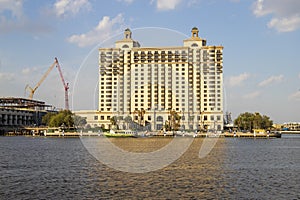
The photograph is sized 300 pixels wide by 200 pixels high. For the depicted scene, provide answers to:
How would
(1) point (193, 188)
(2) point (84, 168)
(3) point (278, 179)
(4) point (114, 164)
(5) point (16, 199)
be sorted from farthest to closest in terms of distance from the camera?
(4) point (114, 164) < (2) point (84, 168) < (3) point (278, 179) < (1) point (193, 188) < (5) point (16, 199)

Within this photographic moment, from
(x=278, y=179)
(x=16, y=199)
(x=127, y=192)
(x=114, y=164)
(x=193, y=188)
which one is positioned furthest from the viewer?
(x=114, y=164)

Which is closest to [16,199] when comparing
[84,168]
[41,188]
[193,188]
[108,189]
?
[41,188]

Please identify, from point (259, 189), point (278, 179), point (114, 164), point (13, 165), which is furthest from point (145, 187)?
point (13, 165)

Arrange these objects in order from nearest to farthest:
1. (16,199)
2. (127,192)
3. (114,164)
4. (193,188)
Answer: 1. (16,199)
2. (127,192)
3. (193,188)
4. (114,164)

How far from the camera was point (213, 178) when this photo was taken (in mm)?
45844

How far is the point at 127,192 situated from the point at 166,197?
393 centimetres

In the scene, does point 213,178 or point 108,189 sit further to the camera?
point 213,178

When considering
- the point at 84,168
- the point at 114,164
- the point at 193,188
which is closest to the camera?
the point at 193,188

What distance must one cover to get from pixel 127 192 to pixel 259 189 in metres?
12.5

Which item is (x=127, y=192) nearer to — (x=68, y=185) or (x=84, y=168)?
(x=68, y=185)

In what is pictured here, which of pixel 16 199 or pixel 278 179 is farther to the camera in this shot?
pixel 278 179

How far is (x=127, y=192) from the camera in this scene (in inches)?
1442

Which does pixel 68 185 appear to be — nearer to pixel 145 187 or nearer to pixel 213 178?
pixel 145 187

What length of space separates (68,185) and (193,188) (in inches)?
477
